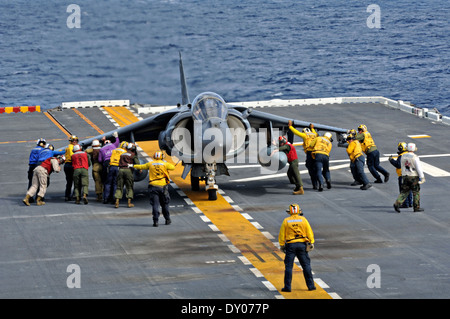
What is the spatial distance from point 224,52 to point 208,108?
7136 cm

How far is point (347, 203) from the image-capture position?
27.9 meters

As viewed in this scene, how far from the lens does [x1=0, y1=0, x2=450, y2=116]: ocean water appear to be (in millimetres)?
72188

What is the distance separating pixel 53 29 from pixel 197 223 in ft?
312

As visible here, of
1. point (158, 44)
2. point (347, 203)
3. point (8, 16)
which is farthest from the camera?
point (8, 16)

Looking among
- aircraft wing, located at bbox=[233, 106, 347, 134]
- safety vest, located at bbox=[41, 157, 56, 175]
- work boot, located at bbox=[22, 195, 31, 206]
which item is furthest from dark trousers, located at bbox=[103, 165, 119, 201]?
aircraft wing, located at bbox=[233, 106, 347, 134]

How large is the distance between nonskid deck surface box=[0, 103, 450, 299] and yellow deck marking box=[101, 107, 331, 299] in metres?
0.03

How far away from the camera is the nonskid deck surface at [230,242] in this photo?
65.9 feet

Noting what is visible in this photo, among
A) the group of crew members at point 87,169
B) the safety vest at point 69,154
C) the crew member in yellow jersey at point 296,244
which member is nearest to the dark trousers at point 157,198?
Answer: the group of crew members at point 87,169

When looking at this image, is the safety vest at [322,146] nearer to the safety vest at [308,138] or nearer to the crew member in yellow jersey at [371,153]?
the safety vest at [308,138]

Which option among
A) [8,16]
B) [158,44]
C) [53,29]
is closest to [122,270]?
[158,44]

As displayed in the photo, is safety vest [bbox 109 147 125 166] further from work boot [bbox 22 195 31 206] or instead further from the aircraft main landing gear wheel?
the aircraft main landing gear wheel
